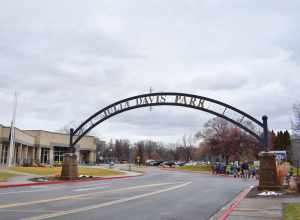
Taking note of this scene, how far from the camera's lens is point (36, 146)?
275 ft

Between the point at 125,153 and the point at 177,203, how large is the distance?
169m

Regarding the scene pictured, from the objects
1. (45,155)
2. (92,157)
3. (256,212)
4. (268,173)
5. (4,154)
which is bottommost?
(256,212)

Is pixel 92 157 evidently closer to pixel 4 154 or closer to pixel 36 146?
pixel 36 146

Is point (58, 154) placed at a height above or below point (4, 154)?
above

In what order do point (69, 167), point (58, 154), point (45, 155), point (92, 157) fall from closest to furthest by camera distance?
1. point (69, 167)
2. point (45, 155)
3. point (58, 154)
4. point (92, 157)

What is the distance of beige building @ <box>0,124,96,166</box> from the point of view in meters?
64.1

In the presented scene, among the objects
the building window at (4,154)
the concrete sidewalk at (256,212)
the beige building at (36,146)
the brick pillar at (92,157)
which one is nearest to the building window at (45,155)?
the beige building at (36,146)

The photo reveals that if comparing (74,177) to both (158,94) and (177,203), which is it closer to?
(158,94)

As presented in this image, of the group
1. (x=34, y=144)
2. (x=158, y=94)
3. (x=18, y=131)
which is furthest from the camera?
(x=34, y=144)

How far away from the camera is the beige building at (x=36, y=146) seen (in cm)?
6406

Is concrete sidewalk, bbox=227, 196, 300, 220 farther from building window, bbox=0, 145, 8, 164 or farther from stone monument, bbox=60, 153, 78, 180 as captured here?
building window, bbox=0, 145, 8, 164

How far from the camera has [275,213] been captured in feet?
39.5

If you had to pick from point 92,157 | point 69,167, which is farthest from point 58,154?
point 69,167

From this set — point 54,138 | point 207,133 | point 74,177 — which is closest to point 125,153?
point 54,138
